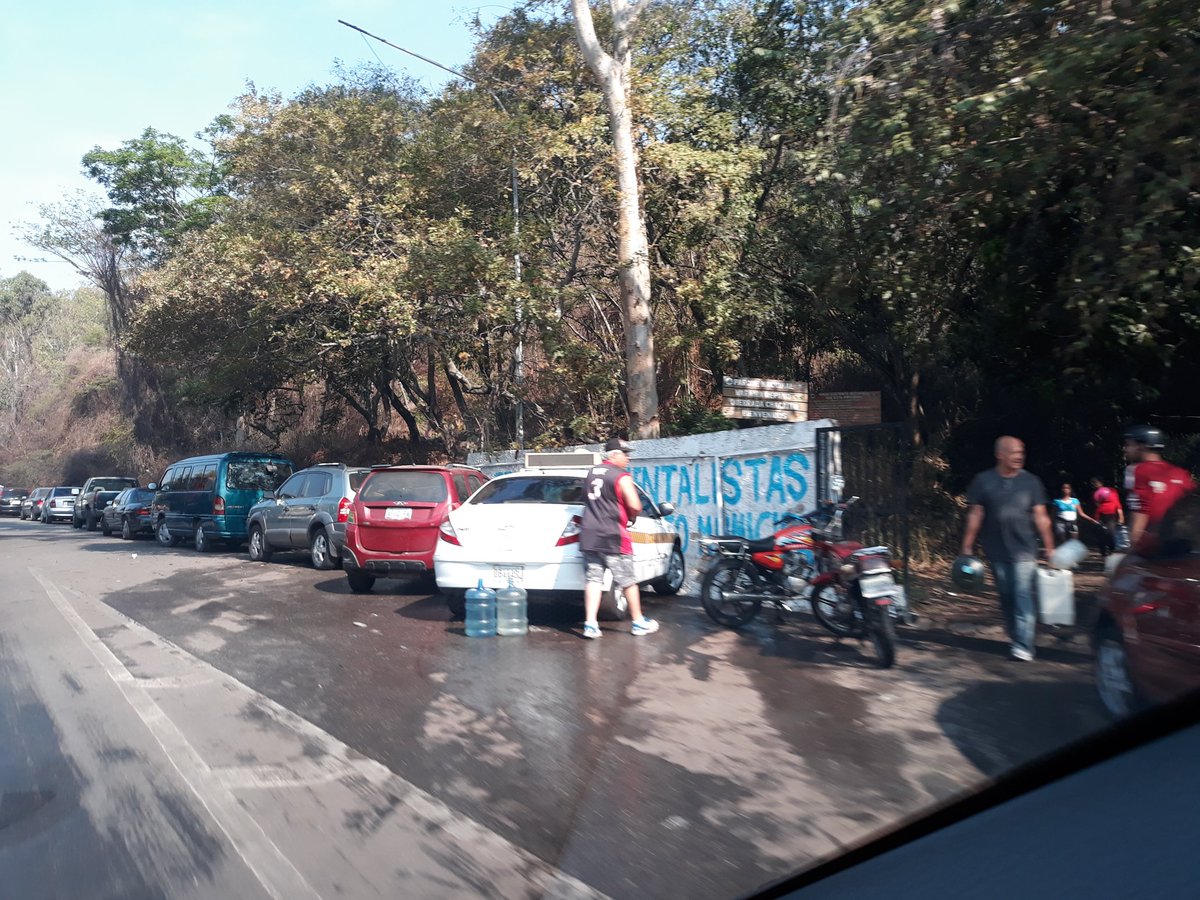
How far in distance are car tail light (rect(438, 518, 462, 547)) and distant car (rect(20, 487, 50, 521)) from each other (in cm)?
3831

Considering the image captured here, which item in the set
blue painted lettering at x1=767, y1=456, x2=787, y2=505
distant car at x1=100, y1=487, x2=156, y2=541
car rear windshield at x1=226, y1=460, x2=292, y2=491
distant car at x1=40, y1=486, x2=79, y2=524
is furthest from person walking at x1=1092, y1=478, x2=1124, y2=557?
distant car at x1=40, y1=486, x2=79, y2=524

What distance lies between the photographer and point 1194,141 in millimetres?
8344

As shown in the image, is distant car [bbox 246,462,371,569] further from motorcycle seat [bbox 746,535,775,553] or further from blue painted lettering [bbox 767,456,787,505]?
motorcycle seat [bbox 746,535,775,553]

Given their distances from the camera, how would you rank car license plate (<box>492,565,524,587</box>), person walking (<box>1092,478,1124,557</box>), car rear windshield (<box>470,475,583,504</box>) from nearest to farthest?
car license plate (<box>492,565,524,587</box>), car rear windshield (<box>470,475,583,504</box>), person walking (<box>1092,478,1124,557</box>)

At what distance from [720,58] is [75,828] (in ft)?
55.3

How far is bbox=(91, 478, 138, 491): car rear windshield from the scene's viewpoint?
3419 centimetres

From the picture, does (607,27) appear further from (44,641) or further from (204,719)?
(204,719)

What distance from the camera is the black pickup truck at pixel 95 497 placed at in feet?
105

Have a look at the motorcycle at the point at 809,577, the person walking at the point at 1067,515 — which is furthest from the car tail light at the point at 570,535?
the person walking at the point at 1067,515

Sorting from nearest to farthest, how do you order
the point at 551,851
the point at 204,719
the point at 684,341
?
1. the point at 551,851
2. the point at 204,719
3. the point at 684,341

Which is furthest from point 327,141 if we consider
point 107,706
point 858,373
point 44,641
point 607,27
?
point 107,706

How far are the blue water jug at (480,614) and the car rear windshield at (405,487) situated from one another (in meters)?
2.98

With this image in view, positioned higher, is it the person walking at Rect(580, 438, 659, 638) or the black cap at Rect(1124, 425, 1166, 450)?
the black cap at Rect(1124, 425, 1166, 450)

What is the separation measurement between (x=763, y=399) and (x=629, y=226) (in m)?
4.51
